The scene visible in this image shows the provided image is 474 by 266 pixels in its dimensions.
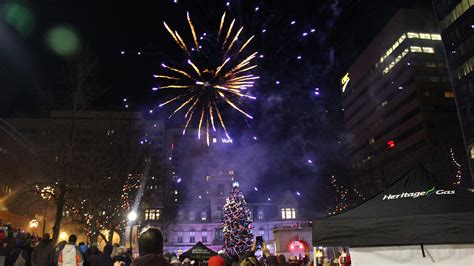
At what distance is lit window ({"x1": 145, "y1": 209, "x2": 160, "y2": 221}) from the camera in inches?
2916

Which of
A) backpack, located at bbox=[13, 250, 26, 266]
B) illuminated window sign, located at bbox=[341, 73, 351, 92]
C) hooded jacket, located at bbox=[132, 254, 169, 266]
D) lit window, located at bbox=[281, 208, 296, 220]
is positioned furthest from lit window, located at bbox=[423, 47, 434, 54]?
hooded jacket, located at bbox=[132, 254, 169, 266]

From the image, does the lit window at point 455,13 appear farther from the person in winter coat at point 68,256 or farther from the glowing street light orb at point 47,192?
the person in winter coat at point 68,256

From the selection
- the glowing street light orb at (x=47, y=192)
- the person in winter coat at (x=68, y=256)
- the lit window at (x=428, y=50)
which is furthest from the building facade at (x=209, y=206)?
the person in winter coat at (x=68, y=256)

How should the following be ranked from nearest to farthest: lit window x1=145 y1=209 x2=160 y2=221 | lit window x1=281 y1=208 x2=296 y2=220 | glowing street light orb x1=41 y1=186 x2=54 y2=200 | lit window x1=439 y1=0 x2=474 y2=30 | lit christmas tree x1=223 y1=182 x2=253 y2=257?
glowing street light orb x1=41 y1=186 x2=54 y2=200, lit christmas tree x1=223 y1=182 x2=253 y2=257, lit window x1=439 y1=0 x2=474 y2=30, lit window x1=145 y1=209 x2=160 y2=221, lit window x1=281 y1=208 x2=296 y2=220

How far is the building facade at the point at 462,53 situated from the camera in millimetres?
60219

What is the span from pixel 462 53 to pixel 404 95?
22.8 meters

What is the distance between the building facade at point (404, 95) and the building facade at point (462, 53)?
4.76m

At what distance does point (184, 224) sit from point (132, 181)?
39742mm

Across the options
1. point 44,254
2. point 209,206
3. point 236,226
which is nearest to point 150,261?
point 44,254

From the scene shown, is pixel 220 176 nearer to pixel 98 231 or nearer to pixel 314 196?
pixel 314 196

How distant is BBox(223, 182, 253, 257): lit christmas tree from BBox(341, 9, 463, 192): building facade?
25.6m

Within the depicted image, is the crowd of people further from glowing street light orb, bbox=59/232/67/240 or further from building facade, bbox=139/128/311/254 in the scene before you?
building facade, bbox=139/128/311/254

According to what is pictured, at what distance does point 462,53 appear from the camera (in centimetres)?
6262

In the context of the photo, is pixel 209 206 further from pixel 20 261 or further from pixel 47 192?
pixel 20 261
